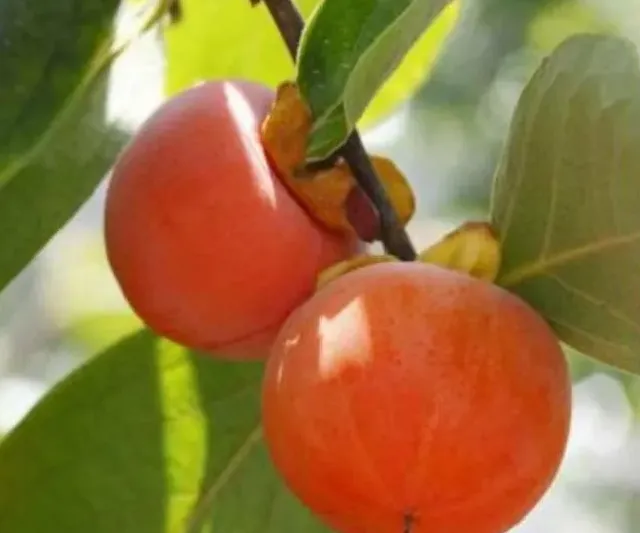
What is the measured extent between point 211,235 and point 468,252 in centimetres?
12

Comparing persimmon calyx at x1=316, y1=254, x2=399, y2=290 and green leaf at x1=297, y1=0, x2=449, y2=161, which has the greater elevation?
green leaf at x1=297, y1=0, x2=449, y2=161

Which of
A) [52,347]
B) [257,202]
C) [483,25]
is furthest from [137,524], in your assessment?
[483,25]

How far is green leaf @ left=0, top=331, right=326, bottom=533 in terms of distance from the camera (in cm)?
94

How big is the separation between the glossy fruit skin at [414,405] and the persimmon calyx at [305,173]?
0.09m

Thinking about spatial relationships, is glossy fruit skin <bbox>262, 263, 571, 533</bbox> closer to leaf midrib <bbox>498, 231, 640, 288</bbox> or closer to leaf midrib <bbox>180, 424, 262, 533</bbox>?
leaf midrib <bbox>498, 231, 640, 288</bbox>

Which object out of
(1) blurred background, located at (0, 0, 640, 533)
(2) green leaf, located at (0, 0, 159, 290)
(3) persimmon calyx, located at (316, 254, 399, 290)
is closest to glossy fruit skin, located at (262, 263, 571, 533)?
(3) persimmon calyx, located at (316, 254, 399, 290)

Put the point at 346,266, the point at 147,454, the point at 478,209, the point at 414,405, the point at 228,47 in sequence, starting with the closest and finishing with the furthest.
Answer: the point at 414,405
the point at 346,266
the point at 147,454
the point at 228,47
the point at 478,209

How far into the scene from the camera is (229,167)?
79cm

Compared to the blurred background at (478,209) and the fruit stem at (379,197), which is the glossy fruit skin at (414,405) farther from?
the blurred background at (478,209)

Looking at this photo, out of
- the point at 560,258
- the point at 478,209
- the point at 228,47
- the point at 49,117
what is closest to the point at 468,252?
the point at 560,258

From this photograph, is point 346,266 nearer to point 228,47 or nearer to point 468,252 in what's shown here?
point 468,252

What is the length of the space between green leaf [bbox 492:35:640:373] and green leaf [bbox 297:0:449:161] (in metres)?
0.11

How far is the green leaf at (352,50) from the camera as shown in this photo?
0.70 meters

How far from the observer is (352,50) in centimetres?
72
